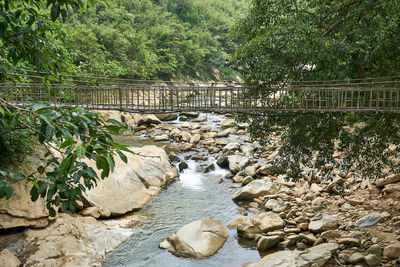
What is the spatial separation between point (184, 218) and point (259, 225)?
70.0 inches

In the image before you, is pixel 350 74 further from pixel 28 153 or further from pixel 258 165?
pixel 28 153

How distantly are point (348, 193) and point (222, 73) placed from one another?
87.0 feet

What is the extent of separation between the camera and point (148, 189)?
859 centimetres

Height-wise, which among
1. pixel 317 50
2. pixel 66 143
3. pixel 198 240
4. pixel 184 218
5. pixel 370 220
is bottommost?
pixel 184 218

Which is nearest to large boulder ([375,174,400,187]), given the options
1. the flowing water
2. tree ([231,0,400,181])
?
tree ([231,0,400,181])

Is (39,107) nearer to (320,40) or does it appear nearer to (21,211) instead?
(320,40)

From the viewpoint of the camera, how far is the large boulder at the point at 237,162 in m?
10.5

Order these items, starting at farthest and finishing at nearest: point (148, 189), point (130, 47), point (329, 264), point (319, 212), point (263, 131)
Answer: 1. point (130, 47)
2. point (148, 189)
3. point (319, 212)
4. point (263, 131)
5. point (329, 264)

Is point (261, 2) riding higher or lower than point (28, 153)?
higher

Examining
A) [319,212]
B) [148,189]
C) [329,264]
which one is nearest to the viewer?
[329,264]

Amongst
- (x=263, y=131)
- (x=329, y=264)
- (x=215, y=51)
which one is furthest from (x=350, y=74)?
(x=215, y=51)

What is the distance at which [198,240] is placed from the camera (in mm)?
6027

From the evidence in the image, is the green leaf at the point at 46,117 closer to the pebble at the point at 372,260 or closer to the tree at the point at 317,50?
the tree at the point at 317,50

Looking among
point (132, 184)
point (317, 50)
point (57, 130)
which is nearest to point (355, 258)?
point (317, 50)
